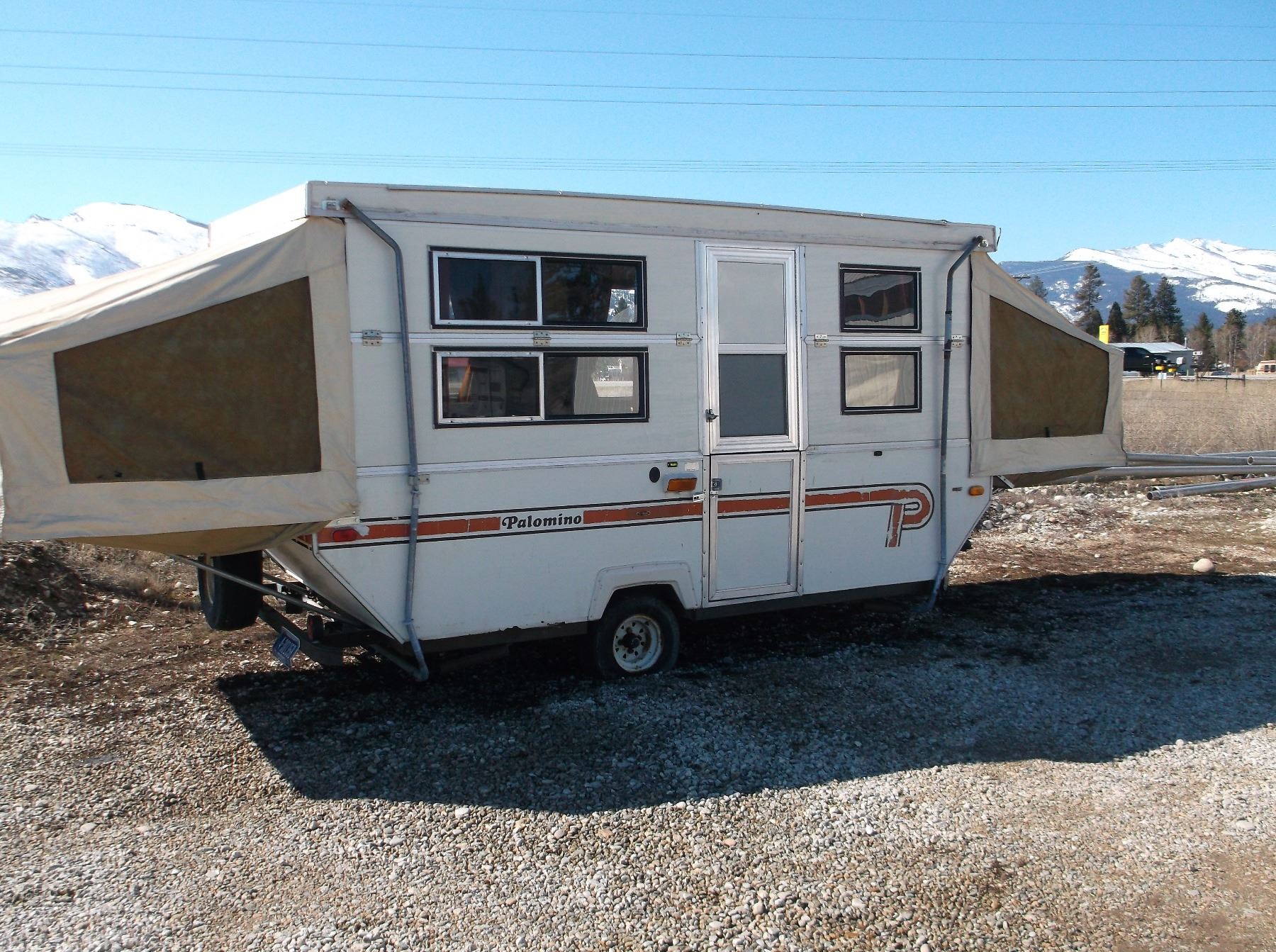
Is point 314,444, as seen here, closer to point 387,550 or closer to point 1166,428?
point 387,550

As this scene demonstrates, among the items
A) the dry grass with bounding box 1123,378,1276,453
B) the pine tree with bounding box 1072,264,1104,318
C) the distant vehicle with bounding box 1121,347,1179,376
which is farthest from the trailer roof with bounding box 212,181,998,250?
the pine tree with bounding box 1072,264,1104,318

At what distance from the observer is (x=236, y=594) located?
5695mm

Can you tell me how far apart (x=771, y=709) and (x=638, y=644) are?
1.01 m

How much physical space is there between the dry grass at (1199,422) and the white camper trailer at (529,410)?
29.1 feet

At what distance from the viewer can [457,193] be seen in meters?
5.42

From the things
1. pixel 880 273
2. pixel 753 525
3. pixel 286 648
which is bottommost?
pixel 286 648

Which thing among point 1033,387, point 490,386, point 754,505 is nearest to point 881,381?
point 754,505

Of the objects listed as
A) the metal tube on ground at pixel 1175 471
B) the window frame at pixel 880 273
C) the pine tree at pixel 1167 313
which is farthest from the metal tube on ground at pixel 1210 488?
the pine tree at pixel 1167 313

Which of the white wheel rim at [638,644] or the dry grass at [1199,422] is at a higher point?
the dry grass at [1199,422]

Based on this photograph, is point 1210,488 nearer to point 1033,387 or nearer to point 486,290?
point 1033,387

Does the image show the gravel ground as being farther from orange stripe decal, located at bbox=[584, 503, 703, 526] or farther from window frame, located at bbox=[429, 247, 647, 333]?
window frame, located at bbox=[429, 247, 647, 333]

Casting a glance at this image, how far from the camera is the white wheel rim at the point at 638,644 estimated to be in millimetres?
6234

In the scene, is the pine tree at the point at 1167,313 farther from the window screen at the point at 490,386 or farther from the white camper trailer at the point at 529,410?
the window screen at the point at 490,386

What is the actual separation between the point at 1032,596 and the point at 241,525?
6600 millimetres
